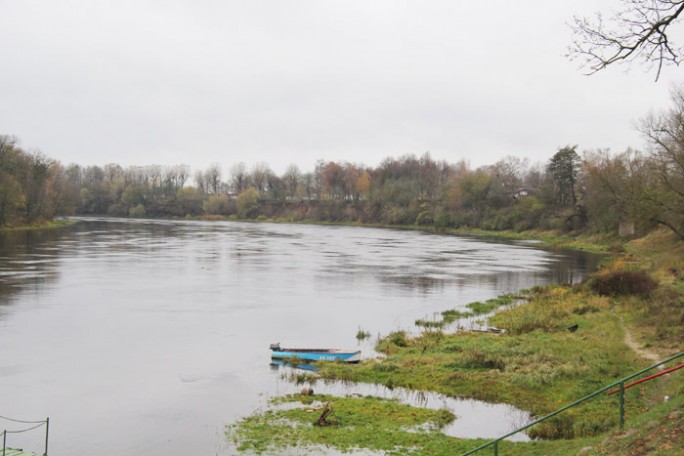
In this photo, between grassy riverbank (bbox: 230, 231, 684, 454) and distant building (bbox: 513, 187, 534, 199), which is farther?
distant building (bbox: 513, 187, 534, 199)

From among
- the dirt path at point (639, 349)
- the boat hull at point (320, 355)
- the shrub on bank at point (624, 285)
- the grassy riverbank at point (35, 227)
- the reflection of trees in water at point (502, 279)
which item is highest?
the grassy riverbank at point (35, 227)

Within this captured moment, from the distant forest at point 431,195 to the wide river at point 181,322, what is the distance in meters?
11.1

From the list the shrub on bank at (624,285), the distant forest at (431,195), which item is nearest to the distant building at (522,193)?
the distant forest at (431,195)

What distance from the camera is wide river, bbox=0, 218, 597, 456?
15.7 metres

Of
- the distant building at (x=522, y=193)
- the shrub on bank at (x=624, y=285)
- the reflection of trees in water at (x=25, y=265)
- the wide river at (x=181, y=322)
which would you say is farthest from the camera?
the distant building at (x=522, y=193)

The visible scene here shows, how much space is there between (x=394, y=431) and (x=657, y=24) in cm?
1010

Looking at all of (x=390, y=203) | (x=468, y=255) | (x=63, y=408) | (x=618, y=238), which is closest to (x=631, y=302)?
(x=63, y=408)

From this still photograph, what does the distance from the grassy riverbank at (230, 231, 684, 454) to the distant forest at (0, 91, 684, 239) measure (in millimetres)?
20846

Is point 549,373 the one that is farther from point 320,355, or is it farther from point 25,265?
point 25,265

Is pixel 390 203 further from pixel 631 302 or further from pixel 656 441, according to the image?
pixel 656 441

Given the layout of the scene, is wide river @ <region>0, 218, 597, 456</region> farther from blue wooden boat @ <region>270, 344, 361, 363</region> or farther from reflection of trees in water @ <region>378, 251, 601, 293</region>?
blue wooden boat @ <region>270, 344, 361, 363</region>

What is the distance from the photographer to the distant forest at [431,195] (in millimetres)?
51406

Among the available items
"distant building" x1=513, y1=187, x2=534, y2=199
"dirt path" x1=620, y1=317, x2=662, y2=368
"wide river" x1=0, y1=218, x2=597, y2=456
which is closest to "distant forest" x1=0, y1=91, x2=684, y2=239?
"distant building" x1=513, y1=187, x2=534, y2=199

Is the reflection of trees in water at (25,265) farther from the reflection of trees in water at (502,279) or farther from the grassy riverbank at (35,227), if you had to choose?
the reflection of trees in water at (502,279)
